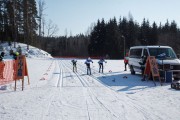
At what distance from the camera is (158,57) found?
1777cm

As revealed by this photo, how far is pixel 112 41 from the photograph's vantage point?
80.5 m

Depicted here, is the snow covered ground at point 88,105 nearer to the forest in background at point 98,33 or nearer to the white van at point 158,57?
the white van at point 158,57

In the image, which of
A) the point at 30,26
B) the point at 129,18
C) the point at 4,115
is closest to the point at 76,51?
the point at 129,18

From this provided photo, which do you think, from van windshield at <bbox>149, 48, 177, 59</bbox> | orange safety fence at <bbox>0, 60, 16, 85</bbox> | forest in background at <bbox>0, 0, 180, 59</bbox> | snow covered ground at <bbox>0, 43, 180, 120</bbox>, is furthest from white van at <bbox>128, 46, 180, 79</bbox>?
forest in background at <bbox>0, 0, 180, 59</bbox>

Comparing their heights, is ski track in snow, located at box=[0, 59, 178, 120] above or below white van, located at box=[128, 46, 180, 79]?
below

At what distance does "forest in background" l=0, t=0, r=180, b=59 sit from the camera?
194 ft

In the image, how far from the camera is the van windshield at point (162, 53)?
17725 millimetres

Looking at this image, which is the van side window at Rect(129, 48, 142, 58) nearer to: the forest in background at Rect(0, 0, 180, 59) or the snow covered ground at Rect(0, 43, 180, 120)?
the snow covered ground at Rect(0, 43, 180, 120)

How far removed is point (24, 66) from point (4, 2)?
166 feet

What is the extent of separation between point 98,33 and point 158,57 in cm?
7088

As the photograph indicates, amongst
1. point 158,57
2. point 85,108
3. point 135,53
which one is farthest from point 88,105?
point 135,53

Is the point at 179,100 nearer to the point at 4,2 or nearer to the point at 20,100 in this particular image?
the point at 20,100

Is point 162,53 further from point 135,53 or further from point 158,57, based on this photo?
point 135,53

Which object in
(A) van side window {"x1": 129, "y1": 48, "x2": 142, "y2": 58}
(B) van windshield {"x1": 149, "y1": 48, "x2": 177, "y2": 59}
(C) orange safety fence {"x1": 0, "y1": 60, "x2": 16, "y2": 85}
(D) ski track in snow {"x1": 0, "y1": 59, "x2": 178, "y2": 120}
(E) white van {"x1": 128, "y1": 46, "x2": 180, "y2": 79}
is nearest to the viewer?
(D) ski track in snow {"x1": 0, "y1": 59, "x2": 178, "y2": 120}
